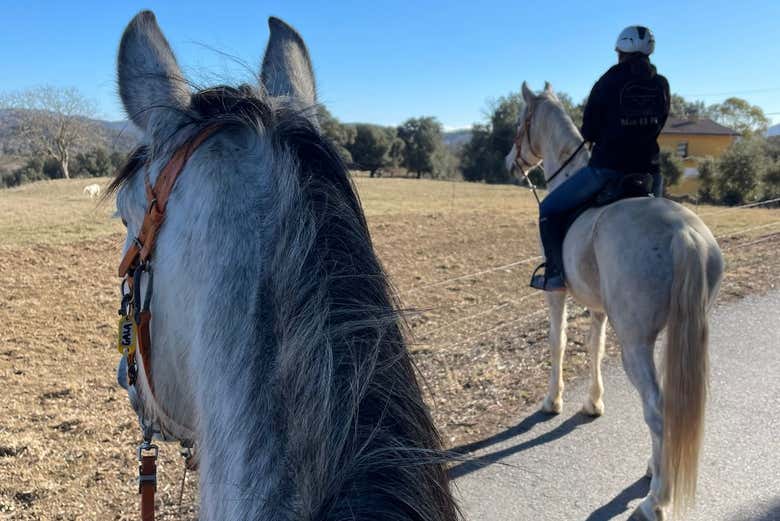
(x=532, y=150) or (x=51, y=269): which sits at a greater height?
(x=532, y=150)

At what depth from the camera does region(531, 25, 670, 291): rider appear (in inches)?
145

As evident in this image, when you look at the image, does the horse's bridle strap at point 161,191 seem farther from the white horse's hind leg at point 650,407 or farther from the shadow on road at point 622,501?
the shadow on road at point 622,501

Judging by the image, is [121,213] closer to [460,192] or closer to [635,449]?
[635,449]

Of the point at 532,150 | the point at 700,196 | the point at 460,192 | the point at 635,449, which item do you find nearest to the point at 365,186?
the point at 460,192

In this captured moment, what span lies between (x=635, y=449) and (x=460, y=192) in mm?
27841

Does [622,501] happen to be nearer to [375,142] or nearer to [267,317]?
[267,317]

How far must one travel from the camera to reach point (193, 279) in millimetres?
1086

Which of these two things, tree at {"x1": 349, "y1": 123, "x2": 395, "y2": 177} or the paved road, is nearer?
the paved road

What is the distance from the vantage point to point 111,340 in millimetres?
7176

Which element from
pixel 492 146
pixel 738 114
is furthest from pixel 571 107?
pixel 738 114

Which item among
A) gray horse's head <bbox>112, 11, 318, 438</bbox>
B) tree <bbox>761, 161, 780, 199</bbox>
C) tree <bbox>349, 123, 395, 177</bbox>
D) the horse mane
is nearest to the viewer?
the horse mane

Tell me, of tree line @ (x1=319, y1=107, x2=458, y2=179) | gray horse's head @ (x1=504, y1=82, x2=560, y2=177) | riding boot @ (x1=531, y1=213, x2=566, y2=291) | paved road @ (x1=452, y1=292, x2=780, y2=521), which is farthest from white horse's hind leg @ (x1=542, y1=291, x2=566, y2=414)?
tree line @ (x1=319, y1=107, x2=458, y2=179)

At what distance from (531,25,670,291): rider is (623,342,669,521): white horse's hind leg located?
109cm

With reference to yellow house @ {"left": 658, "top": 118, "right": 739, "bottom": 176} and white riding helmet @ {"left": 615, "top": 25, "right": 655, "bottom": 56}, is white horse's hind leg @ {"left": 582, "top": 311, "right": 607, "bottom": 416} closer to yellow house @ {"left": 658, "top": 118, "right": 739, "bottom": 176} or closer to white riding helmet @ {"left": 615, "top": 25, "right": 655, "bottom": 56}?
white riding helmet @ {"left": 615, "top": 25, "right": 655, "bottom": 56}
